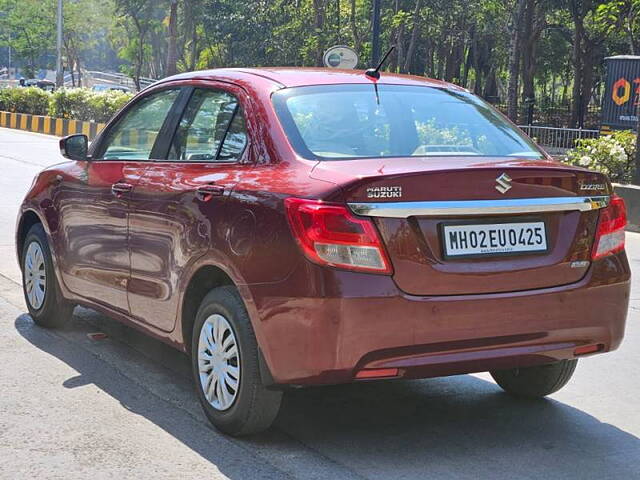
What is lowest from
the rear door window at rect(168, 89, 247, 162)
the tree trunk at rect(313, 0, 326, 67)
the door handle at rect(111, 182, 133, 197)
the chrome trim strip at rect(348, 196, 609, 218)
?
the door handle at rect(111, 182, 133, 197)

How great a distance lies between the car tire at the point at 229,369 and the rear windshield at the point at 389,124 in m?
0.73

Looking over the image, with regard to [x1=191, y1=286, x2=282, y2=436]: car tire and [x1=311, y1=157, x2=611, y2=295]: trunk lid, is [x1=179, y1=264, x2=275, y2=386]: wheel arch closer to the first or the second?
[x1=191, y1=286, x2=282, y2=436]: car tire

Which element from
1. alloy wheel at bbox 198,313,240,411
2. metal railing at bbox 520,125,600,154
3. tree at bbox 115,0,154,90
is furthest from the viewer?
tree at bbox 115,0,154,90

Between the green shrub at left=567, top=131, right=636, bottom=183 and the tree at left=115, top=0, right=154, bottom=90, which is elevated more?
the tree at left=115, top=0, right=154, bottom=90

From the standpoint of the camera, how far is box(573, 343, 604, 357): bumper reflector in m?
4.55

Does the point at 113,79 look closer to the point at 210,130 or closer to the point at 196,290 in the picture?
the point at 210,130

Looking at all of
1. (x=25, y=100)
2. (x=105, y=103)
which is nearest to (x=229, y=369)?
(x=105, y=103)

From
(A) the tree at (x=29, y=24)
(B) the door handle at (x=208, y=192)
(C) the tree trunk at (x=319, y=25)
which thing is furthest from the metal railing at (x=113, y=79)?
(B) the door handle at (x=208, y=192)

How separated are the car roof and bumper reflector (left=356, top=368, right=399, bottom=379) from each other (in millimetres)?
1500

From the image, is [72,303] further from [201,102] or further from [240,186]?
[240,186]

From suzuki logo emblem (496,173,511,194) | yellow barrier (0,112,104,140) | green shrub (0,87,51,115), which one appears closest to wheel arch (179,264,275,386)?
suzuki logo emblem (496,173,511,194)

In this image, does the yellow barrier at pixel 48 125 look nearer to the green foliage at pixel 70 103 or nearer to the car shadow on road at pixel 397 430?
the green foliage at pixel 70 103

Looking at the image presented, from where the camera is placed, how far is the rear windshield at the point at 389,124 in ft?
15.2

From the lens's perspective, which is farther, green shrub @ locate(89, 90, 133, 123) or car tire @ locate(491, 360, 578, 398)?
green shrub @ locate(89, 90, 133, 123)
